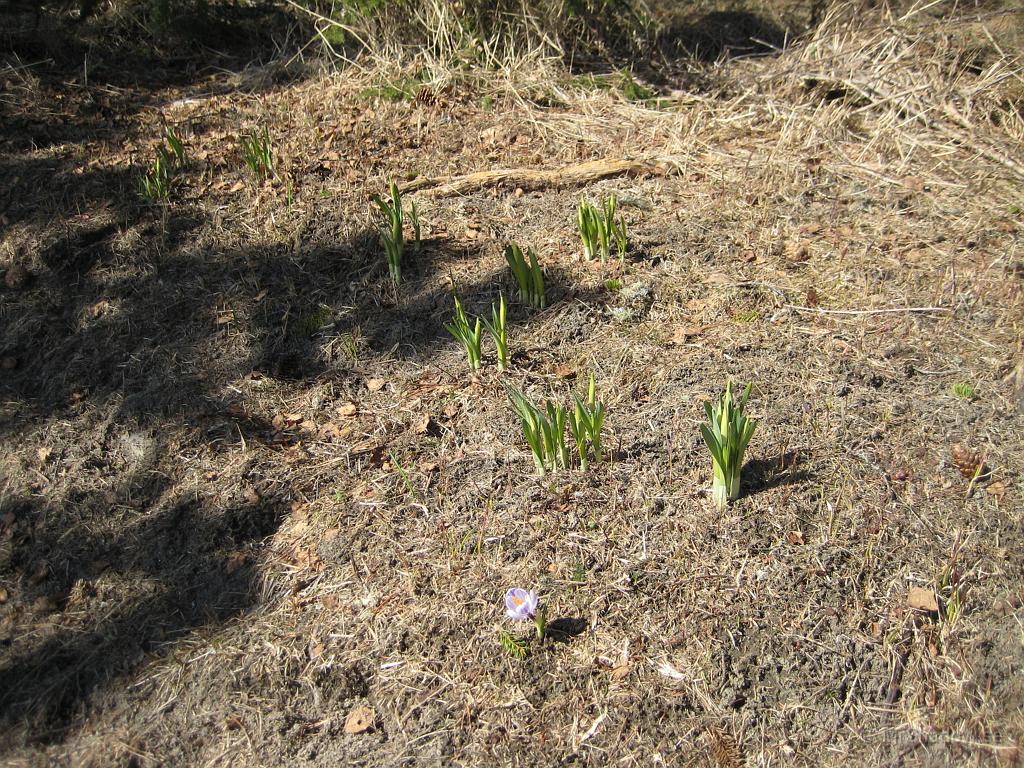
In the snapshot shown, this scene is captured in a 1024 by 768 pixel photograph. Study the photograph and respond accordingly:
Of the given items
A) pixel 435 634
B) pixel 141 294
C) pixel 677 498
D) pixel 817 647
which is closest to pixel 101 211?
pixel 141 294

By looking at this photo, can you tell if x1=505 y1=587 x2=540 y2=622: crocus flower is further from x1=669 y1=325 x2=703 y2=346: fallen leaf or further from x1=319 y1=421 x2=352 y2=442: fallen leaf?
x1=669 y1=325 x2=703 y2=346: fallen leaf

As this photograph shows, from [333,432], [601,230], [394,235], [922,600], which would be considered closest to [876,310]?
[601,230]

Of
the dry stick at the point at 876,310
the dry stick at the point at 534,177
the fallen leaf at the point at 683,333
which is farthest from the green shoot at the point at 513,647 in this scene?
the dry stick at the point at 534,177

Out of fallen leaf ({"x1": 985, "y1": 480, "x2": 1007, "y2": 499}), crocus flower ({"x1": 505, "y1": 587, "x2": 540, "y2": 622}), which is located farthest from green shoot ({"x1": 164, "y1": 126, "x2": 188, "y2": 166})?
fallen leaf ({"x1": 985, "y1": 480, "x2": 1007, "y2": 499})

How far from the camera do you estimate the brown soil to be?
2209 millimetres

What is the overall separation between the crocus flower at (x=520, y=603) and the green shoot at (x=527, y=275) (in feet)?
4.42

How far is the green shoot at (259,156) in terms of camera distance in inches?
154

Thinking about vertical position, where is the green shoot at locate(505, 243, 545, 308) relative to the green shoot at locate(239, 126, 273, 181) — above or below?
below

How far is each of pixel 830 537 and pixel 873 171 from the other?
7.29 feet

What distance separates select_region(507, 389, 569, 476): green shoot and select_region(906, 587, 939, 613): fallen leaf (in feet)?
3.60

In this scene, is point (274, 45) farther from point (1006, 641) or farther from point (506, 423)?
point (1006, 641)

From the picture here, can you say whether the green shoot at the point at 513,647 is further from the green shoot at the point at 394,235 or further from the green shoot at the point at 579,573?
the green shoot at the point at 394,235

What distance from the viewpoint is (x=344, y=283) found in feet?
11.5

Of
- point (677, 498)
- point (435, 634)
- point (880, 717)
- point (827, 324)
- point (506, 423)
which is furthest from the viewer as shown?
point (827, 324)
